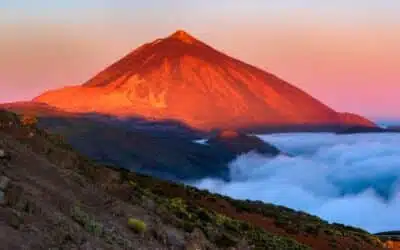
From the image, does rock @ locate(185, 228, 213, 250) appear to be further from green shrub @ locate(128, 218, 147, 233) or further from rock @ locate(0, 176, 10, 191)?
rock @ locate(0, 176, 10, 191)

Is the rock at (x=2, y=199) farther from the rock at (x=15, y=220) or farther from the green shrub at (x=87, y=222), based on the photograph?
the green shrub at (x=87, y=222)

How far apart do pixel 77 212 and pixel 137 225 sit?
1.92 m

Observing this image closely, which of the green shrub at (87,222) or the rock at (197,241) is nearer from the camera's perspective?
the green shrub at (87,222)

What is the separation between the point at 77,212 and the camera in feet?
44.2

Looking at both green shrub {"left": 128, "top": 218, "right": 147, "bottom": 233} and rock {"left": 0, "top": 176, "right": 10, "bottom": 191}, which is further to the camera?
green shrub {"left": 128, "top": 218, "right": 147, "bottom": 233}

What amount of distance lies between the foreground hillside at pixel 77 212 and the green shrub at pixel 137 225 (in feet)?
0.08

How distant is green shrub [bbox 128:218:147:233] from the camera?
49.0ft

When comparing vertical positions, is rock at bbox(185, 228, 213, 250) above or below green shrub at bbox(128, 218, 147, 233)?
below

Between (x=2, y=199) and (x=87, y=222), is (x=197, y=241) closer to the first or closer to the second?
(x=87, y=222)

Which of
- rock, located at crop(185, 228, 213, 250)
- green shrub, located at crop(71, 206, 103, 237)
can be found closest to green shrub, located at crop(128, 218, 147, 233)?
rock, located at crop(185, 228, 213, 250)

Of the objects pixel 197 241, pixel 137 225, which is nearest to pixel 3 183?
pixel 137 225

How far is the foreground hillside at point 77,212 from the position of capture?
37.2ft

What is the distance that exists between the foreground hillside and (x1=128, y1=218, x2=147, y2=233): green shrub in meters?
0.02

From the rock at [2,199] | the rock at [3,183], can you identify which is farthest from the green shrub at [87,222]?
the rock at [2,199]
